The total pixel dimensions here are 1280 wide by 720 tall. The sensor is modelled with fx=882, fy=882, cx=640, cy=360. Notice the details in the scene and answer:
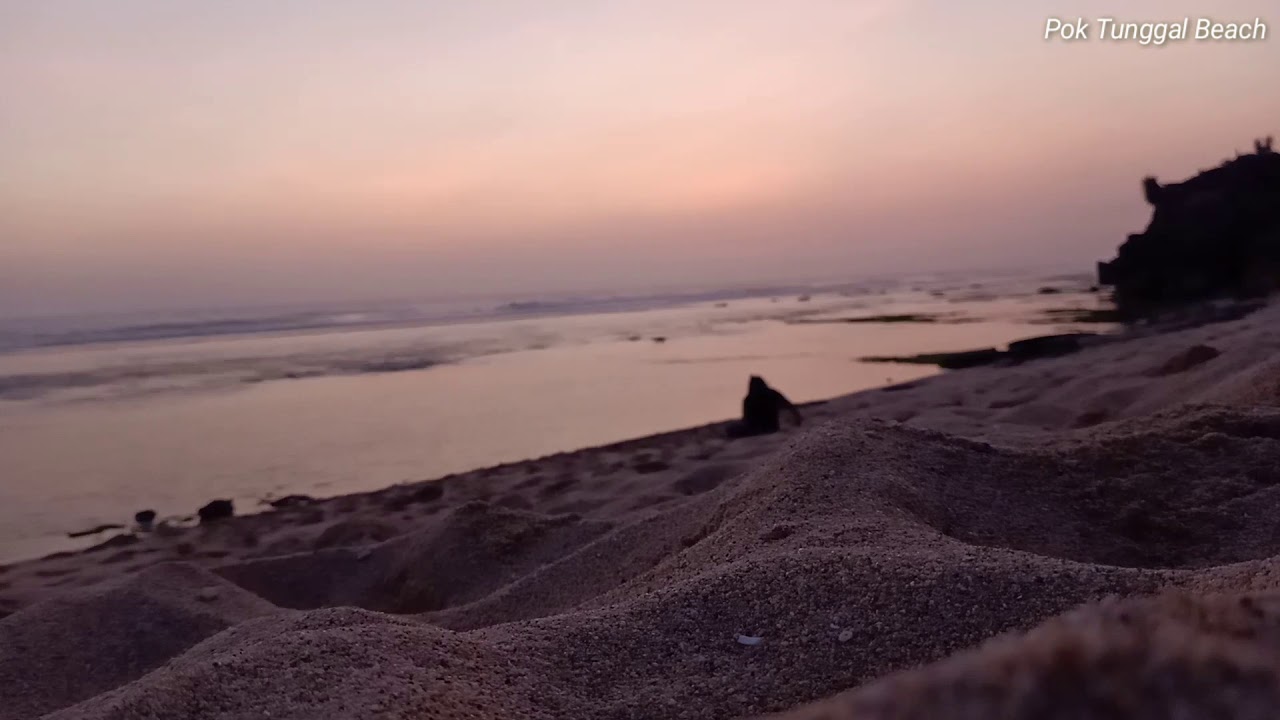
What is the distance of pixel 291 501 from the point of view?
23.6 ft

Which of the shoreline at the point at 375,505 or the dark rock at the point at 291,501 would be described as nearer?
the shoreline at the point at 375,505

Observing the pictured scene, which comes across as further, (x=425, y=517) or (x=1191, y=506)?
(x=425, y=517)

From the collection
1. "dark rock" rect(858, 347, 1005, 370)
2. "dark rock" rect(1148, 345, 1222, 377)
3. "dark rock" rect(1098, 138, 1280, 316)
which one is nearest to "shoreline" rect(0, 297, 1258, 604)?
"dark rock" rect(1148, 345, 1222, 377)

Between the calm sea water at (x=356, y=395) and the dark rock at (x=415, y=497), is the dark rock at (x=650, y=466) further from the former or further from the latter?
the calm sea water at (x=356, y=395)

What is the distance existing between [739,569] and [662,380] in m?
10.7

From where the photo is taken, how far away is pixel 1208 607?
2.80 ft

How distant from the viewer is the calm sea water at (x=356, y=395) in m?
8.00

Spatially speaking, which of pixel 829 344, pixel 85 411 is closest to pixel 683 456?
pixel 85 411

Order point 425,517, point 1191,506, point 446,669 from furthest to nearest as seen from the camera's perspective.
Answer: point 425,517 < point 1191,506 < point 446,669

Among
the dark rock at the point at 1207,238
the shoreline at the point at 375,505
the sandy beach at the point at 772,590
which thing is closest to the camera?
the sandy beach at the point at 772,590

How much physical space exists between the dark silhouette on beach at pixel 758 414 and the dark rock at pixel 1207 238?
13.8 m

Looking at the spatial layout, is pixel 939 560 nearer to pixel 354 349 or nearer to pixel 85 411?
pixel 85 411

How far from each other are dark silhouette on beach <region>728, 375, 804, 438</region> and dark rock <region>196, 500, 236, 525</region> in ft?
13.9

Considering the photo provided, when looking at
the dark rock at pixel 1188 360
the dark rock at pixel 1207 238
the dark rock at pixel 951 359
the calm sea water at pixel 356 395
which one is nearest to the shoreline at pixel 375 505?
the calm sea water at pixel 356 395
